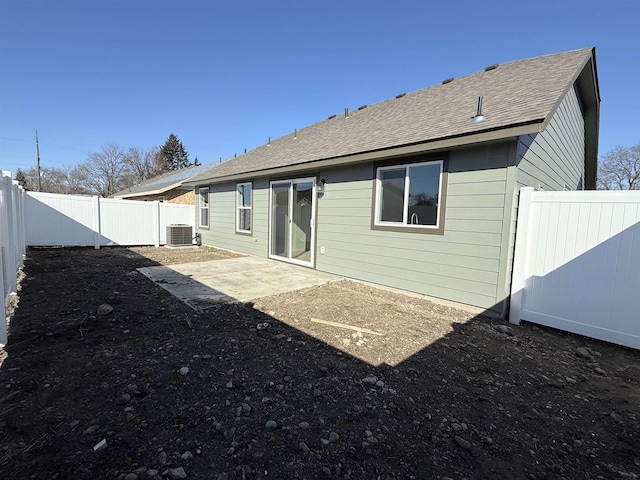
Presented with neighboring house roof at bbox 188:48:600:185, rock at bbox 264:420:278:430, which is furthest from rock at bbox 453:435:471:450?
neighboring house roof at bbox 188:48:600:185

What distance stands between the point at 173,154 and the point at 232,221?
131ft

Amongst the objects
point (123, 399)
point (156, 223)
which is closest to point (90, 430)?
point (123, 399)

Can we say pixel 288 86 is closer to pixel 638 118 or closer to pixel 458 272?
pixel 458 272

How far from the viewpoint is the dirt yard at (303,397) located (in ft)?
5.05

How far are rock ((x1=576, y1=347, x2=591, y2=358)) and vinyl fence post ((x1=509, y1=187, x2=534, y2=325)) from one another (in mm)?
762

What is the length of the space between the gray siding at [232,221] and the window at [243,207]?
0.75ft

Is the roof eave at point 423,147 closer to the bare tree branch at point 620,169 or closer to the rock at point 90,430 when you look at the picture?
the rock at point 90,430

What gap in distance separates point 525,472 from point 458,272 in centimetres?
323

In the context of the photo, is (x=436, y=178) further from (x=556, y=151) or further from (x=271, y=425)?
(x=271, y=425)

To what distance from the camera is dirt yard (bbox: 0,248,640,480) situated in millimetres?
1539

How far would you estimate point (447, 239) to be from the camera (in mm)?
4574

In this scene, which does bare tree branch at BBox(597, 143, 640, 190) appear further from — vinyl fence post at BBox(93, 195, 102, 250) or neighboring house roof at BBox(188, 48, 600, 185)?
vinyl fence post at BBox(93, 195, 102, 250)

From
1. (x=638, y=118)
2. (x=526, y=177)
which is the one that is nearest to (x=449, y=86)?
(x=526, y=177)

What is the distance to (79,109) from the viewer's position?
16812 mm
